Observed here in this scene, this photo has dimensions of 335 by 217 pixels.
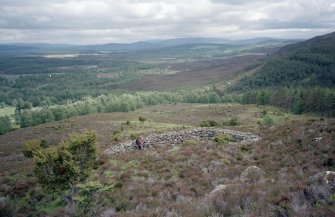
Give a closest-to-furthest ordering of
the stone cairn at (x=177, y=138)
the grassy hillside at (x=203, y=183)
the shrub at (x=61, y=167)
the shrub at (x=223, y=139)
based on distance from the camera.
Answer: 1. the grassy hillside at (x=203, y=183)
2. the shrub at (x=61, y=167)
3. the shrub at (x=223, y=139)
4. the stone cairn at (x=177, y=138)

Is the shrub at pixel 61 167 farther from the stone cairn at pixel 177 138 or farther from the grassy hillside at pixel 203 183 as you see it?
the stone cairn at pixel 177 138

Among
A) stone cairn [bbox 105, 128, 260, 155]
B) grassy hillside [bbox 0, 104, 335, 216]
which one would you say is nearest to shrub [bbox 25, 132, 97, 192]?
grassy hillside [bbox 0, 104, 335, 216]

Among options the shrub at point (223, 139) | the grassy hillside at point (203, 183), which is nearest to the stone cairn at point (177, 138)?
the shrub at point (223, 139)

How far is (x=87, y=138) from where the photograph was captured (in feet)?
70.3

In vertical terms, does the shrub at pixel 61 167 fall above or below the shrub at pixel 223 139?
above

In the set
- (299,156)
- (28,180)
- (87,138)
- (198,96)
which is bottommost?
(198,96)

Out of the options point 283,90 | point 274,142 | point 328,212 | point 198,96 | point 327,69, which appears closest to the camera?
point 328,212

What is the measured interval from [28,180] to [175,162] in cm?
1172

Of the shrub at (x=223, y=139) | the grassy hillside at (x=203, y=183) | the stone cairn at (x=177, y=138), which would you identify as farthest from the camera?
the stone cairn at (x=177, y=138)

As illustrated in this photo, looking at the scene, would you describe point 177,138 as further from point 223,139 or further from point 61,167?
point 61,167

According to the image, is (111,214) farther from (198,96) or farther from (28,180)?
(198,96)

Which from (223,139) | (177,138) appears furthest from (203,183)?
(177,138)

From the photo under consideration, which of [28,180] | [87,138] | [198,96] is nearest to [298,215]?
[87,138]

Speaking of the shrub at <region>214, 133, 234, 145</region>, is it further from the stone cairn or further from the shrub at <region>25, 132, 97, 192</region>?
the shrub at <region>25, 132, 97, 192</region>
